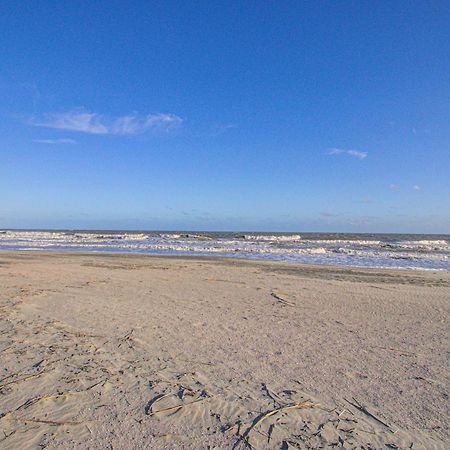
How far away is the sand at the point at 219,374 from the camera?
339 cm

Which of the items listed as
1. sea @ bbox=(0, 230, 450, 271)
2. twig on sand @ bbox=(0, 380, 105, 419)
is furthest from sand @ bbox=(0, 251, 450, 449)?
sea @ bbox=(0, 230, 450, 271)

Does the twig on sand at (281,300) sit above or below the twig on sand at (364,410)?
above

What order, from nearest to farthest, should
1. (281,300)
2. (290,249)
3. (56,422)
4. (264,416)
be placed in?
(56,422) → (264,416) → (281,300) → (290,249)

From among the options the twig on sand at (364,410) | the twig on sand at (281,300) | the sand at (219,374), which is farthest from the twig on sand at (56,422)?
the twig on sand at (281,300)

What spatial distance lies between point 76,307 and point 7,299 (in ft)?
5.92

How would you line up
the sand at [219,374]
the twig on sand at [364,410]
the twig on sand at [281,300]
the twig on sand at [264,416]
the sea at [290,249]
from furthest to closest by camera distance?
the sea at [290,249], the twig on sand at [281,300], the twig on sand at [364,410], the sand at [219,374], the twig on sand at [264,416]

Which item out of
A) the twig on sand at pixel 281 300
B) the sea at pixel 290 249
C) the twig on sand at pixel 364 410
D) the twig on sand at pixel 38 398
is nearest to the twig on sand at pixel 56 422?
the twig on sand at pixel 38 398

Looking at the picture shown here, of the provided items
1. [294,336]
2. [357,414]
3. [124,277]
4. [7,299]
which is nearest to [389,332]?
[294,336]

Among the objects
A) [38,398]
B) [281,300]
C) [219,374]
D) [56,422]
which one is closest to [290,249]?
[281,300]

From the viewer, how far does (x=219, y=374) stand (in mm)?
4641

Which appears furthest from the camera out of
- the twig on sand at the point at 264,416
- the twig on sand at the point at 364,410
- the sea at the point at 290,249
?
the sea at the point at 290,249

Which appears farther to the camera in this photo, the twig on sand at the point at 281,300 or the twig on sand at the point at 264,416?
the twig on sand at the point at 281,300

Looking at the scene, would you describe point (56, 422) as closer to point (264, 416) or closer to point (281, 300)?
point (264, 416)

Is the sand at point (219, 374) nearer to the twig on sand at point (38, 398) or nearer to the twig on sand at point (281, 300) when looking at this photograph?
the twig on sand at point (38, 398)
